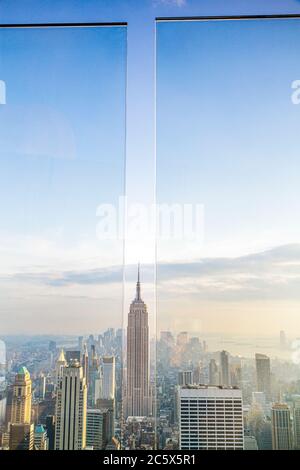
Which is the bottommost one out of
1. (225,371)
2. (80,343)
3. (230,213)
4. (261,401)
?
(261,401)

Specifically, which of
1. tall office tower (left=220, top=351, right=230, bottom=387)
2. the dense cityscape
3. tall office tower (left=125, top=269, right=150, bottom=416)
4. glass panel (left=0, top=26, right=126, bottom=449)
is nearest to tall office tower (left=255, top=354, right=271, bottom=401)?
the dense cityscape

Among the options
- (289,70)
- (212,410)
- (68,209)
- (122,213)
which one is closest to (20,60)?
(68,209)

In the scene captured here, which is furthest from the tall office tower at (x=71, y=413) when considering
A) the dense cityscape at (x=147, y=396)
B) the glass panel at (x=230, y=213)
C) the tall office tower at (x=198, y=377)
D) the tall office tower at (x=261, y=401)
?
the tall office tower at (x=261, y=401)

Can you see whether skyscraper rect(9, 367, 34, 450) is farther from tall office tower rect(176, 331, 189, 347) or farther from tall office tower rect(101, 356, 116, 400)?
tall office tower rect(176, 331, 189, 347)

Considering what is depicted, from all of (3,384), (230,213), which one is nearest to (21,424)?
(3,384)

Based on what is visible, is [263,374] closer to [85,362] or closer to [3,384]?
[85,362]

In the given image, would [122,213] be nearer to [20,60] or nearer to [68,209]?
[68,209]

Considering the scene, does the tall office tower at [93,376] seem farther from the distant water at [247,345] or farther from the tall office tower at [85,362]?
the distant water at [247,345]
